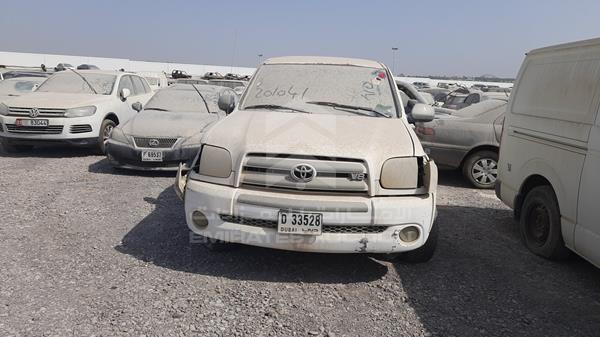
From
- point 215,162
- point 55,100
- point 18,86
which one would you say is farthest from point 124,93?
point 215,162

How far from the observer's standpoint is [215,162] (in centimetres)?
341

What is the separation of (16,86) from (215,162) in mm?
10853

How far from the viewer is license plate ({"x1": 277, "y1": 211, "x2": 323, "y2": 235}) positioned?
313cm

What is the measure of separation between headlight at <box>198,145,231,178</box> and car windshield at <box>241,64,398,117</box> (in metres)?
1.01

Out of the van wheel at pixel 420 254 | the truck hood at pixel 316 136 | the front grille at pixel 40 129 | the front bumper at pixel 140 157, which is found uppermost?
the truck hood at pixel 316 136

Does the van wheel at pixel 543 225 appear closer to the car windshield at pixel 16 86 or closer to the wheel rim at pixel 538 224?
the wheel rim at pixel 538 224

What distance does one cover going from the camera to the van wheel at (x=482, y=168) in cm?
696

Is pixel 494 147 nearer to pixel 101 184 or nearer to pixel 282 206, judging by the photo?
pixel 282 206

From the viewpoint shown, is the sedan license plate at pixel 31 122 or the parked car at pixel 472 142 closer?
the parked car at pixel 472 142

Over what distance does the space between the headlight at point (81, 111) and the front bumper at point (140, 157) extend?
5.36 ft

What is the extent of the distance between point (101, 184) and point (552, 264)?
5.66 metres

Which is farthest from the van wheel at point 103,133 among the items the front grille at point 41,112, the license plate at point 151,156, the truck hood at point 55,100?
the license plate at point 151,156

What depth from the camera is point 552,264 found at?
3992 millimetres

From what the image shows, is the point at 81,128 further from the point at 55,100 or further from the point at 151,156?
the point at 151,156
